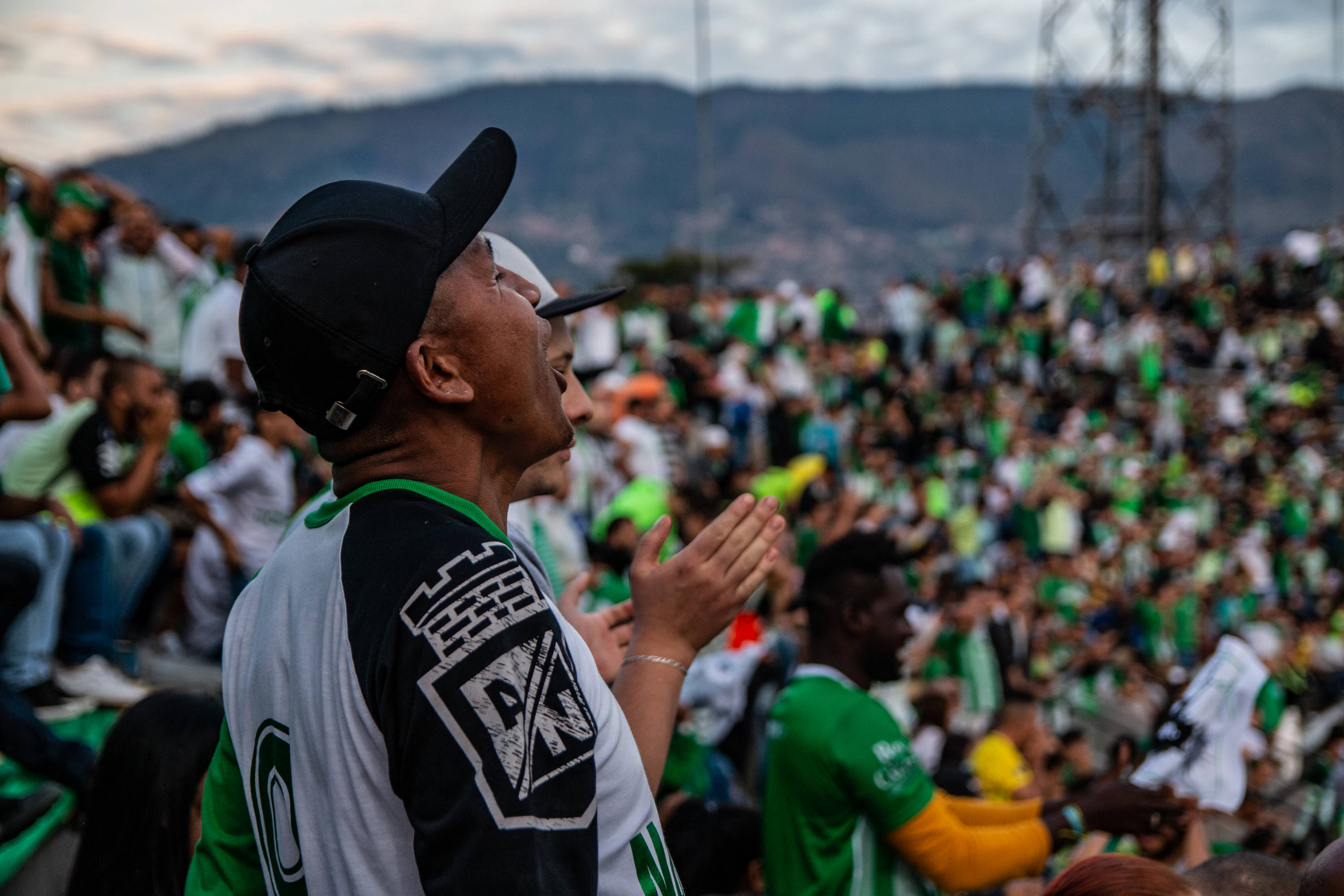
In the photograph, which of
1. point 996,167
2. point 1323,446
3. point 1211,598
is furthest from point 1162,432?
point 996,167

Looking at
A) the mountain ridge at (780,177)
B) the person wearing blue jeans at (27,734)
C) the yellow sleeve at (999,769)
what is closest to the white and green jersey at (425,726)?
the person wearing blue jeans at (27,734)

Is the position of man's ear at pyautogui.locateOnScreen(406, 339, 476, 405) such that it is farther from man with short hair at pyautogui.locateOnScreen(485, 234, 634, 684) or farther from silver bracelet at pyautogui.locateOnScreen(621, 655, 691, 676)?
silver bracelet at pyautogui.locateOnScreen(621, 655, 691, 676)

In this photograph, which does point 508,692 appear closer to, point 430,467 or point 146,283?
point 430,467

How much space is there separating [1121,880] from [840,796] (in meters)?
1.07

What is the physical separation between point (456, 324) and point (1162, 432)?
2127 cm

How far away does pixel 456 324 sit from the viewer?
1319mm

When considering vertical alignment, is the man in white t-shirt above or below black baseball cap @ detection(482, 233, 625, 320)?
below

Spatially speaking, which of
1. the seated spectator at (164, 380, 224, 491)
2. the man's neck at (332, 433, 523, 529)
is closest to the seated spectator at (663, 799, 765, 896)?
the man's neck at (332, 433, 523, 529)

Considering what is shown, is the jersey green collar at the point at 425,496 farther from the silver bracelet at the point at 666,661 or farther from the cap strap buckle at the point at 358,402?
the silver bracelet at the point at 666,661

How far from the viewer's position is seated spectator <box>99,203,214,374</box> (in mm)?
7730

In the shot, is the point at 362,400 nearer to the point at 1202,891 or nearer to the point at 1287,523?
the point at 1202,891

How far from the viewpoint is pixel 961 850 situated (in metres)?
2.63

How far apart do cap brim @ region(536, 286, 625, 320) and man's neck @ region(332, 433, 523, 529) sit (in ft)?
3.07

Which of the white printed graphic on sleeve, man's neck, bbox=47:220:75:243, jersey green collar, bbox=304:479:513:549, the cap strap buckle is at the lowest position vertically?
the white printed graphic on sleeve
